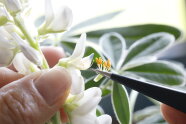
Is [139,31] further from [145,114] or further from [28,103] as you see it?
[28,103]

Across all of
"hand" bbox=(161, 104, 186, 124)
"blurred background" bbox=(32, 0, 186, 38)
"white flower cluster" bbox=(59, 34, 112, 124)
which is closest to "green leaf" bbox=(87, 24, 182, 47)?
"hand" bbox=(161, 104, 186, 124)

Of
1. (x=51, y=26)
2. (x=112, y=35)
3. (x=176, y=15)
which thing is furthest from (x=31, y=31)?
(x=176, y=15)

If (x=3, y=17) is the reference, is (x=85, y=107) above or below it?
below

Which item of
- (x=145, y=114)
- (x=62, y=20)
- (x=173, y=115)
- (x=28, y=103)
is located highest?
(x=62, y=20)

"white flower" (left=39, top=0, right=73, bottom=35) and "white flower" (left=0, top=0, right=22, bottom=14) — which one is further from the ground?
"white flower" (left=0, top=0, right=22, bottom=14)

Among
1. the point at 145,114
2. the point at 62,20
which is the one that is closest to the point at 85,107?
the point at 62,20

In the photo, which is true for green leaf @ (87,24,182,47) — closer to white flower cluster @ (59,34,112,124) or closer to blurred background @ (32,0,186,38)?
white flower cluster @ (59,34,112,124)

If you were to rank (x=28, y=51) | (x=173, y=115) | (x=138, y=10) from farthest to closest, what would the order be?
(x=138, y=10) < (x=173, y=115) < (x=28, y=51)
